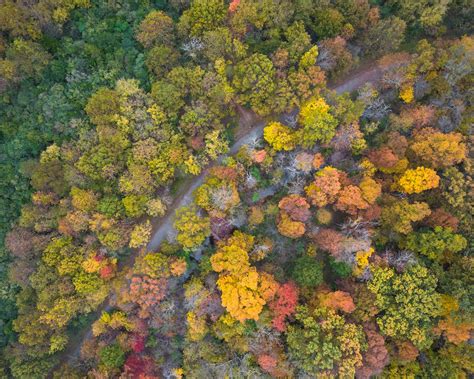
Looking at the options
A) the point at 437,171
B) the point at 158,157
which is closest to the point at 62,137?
the point at 158,157

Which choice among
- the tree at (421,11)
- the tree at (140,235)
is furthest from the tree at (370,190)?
the tree at (140,235)

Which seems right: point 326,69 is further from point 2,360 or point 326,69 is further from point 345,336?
point 2,360

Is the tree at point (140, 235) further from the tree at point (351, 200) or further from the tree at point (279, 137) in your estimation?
the tree at point (351, 200)

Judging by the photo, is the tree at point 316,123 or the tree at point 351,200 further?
the tree at point 316,123

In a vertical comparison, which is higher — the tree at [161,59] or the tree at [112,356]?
the tree at [161,59]

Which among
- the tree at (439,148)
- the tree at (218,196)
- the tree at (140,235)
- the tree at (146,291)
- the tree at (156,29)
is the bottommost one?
the tree at (439,148)

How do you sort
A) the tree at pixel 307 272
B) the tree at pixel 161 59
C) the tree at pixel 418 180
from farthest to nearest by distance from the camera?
the tree at pixel 161 59 → the tree at pixel 307 272 → the tree at pixel 418 180

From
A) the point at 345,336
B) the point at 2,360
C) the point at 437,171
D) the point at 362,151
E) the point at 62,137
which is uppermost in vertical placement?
the point at 62,137
